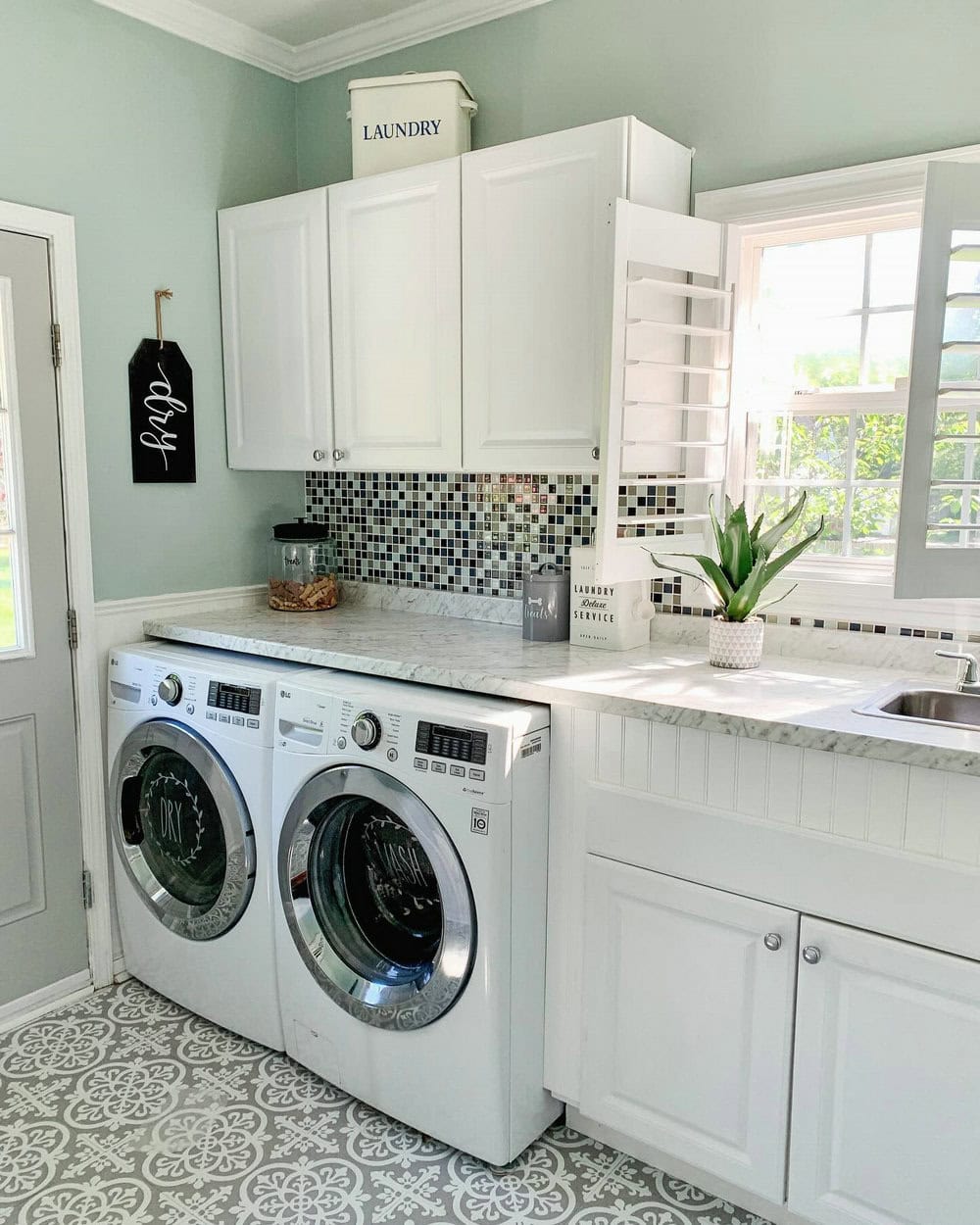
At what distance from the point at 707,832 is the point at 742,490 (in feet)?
3.22

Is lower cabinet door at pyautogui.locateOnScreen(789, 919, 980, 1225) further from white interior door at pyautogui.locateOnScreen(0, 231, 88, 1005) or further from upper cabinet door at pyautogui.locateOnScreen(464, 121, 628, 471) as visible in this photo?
white interior door at pyautogui.locateOnScreen(0, 231, 88, 1005)

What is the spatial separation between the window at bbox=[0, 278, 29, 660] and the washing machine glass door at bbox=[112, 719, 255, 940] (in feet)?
1.33

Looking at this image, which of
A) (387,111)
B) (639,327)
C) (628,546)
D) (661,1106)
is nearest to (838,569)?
(628,546)

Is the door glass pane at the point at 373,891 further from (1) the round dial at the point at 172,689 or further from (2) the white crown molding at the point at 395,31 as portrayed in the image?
(2) the white crown molding at the point at 395,31

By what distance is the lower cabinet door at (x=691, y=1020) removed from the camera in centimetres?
180

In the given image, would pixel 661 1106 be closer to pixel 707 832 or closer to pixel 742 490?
pixel 707 832

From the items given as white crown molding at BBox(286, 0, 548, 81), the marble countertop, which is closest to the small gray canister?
the marble countertop

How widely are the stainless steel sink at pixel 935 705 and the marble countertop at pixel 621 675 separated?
0.05 m

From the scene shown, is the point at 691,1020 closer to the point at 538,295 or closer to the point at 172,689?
the point at 172,689

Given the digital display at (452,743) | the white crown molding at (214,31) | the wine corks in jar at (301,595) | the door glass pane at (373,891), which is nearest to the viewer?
the digital display at (452,743)

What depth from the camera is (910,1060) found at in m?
1.65

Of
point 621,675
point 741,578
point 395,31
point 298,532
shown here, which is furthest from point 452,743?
point 395,31

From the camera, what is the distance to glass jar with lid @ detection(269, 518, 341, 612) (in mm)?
2994

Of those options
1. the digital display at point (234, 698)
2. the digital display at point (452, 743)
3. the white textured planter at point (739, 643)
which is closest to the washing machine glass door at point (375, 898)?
the digital display at point (452, 743)
